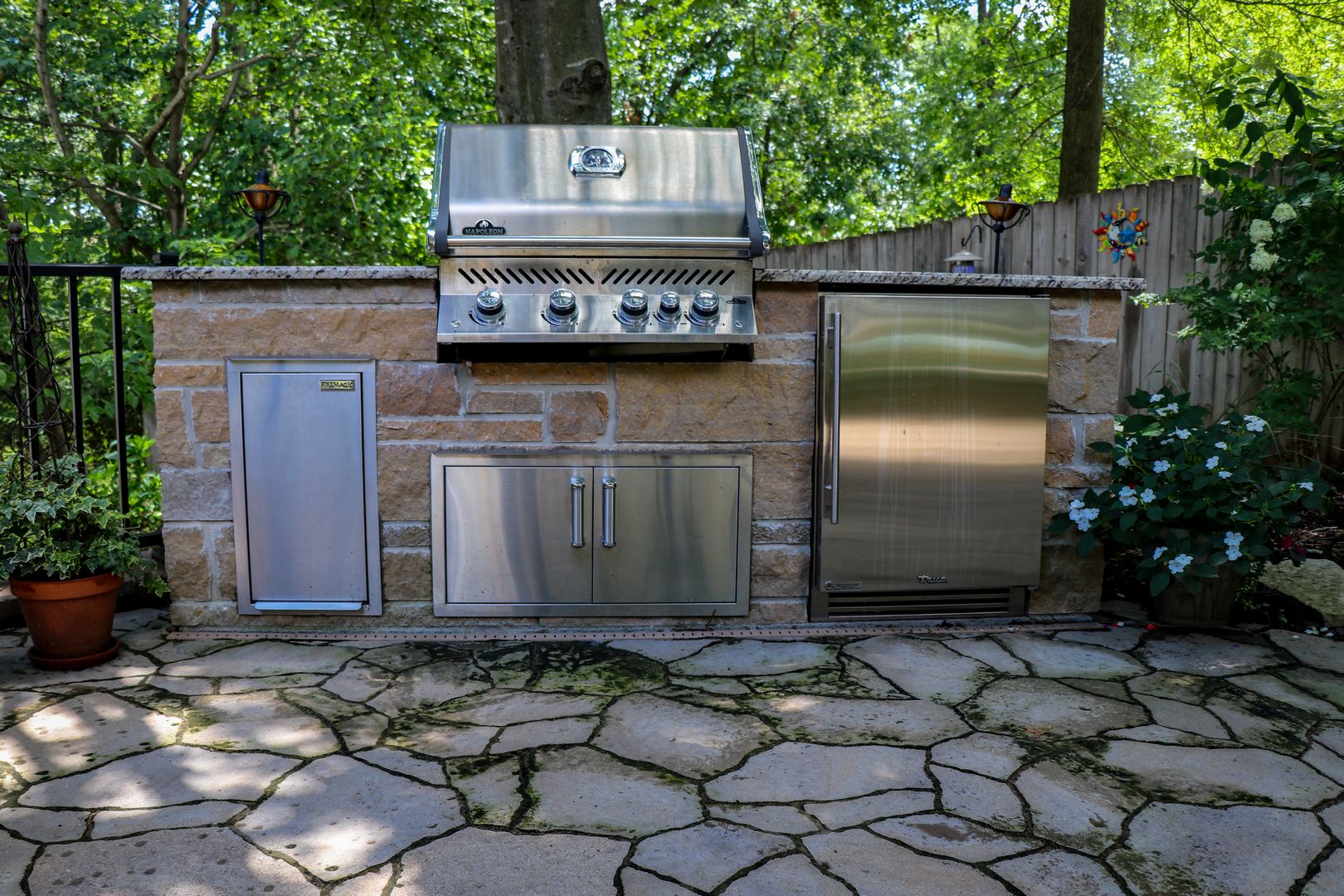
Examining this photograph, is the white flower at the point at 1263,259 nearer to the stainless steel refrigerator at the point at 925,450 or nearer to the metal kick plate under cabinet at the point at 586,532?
the stainless steel refrigerator at the point at 925,450

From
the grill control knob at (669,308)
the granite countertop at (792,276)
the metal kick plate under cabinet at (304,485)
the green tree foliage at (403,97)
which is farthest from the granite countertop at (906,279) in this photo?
the green tree foliage at (403,97)

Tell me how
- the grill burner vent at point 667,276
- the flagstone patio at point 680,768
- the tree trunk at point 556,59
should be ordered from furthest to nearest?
1. the tree trunk at point 556,59
2. the grill burner vent at point 667,276
3. the flagstone patio at point 680,768

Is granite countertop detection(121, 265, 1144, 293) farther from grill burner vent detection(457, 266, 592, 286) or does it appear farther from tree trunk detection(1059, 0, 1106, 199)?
tree trunk detection(1059, 0, 1106, 199)

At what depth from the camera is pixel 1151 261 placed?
15.9 ft

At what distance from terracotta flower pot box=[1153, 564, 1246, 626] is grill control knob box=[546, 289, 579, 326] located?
2088 mm

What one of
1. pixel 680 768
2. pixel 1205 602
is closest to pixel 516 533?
pixel 680 768

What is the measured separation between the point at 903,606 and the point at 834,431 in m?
0.66

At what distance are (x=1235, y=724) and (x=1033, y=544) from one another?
3.07 feet

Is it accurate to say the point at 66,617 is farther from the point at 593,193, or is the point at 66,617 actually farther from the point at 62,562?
the point at 593,193

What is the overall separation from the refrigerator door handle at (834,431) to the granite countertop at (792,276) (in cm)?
15

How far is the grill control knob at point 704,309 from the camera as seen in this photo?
3051mm

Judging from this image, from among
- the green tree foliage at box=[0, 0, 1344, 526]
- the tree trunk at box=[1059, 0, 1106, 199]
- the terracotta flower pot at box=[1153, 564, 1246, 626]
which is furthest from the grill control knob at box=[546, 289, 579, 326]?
the tree trunk at box=[1059, 0, 1106, 199]

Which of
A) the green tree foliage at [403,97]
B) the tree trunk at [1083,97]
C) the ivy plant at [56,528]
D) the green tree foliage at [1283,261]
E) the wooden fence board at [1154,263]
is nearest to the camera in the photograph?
the ivy plant at [56,528]

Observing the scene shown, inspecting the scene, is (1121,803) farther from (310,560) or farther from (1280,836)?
(310,560)
